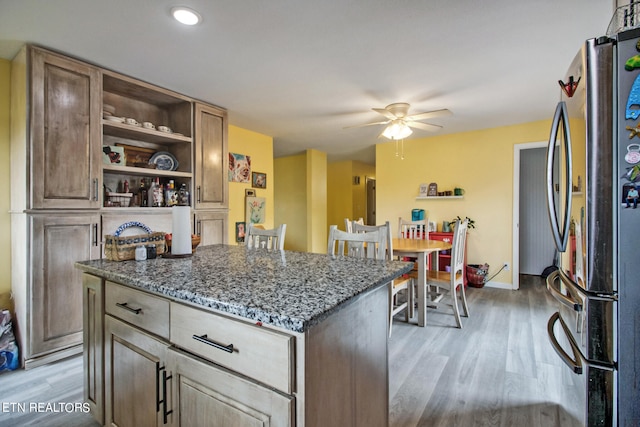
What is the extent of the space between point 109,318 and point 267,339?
0.99 meters

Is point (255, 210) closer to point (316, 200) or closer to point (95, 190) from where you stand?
point (316, 200)

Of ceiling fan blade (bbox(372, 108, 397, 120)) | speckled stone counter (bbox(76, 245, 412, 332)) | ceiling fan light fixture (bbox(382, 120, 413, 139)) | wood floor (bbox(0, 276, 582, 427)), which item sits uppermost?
ceiling fan blade (bbox(372, 108, 397, 120))

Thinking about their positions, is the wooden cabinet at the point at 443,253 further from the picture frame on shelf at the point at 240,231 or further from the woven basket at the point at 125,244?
the woven basket at the point at 125,244

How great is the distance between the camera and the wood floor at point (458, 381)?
5.27ft

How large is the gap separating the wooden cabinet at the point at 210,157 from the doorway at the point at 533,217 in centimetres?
467

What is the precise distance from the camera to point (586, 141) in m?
1.17

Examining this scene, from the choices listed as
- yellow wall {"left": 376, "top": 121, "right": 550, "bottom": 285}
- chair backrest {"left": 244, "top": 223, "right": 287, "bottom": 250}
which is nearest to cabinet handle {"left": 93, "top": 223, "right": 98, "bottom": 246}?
chair backrest {"left": 244, "top": 223, "right": 287, "bottom": 250}

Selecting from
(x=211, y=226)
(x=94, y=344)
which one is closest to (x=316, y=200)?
(x=211, y=226)

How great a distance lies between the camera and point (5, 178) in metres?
2.37

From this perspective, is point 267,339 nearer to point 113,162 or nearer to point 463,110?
point 113,162

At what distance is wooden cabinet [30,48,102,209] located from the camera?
2.15 m

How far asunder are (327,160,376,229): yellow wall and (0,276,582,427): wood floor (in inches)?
175

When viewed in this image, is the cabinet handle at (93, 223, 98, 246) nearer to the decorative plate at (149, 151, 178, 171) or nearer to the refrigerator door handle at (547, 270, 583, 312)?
the decorative plate at (149, 151, 178, 171)

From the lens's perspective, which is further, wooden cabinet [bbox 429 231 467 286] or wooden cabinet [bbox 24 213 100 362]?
wooden cabinet [bbox 429 231 467 286]
